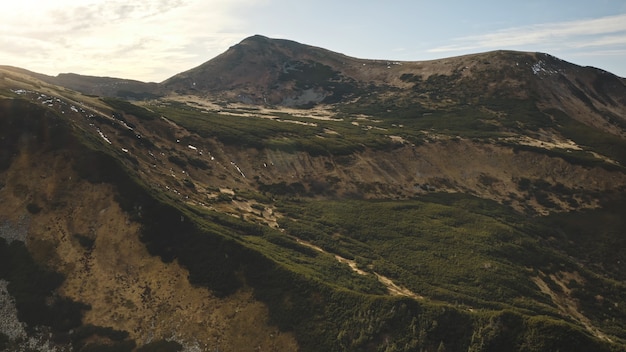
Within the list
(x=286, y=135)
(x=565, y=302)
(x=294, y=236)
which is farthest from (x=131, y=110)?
(x=565, y=302)

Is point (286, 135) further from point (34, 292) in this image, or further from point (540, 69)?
point (540, 69)

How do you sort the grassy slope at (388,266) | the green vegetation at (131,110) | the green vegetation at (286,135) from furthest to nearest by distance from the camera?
the green vegetation at (286,135) → the green vegetation at (131,110) → the grassy slope at (388,266)

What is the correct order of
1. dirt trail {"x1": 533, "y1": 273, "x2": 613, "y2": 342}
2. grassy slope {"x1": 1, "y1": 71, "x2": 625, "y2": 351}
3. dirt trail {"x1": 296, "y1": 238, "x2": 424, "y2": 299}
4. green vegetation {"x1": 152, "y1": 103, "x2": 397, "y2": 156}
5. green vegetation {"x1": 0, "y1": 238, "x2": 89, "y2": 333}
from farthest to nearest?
1. green vegetation {"x1": 152, "y1": 103, "x2": 397, "y2": 156}
2. dirt trail {"x1": 533, "y1": 273, "x2": 613, "y2": 342}
3. dirt trail {"x1": 296, "y1": 238, "x2": 424, "y2": 299}
4. green vegetation {"x1": 0, "y1": 238, "x2": 89, "y2": 333}
5. grassy slope {"x1": 1, "y1": 71, "x2": 625, "y2": 351}

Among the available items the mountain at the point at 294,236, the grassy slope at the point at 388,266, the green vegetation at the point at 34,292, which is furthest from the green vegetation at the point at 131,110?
the green vegetation at the point at 34,292

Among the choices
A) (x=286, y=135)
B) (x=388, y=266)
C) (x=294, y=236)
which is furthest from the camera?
(x=286, y=135)

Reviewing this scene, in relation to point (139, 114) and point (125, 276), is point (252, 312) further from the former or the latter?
point (139, 114)

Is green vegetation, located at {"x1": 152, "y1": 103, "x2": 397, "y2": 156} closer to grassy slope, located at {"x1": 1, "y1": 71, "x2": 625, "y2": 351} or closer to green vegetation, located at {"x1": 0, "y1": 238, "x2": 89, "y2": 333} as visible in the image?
grassy slope, located at {"x1": 1, "y1": 71, "x2": 625, "y2": 351}

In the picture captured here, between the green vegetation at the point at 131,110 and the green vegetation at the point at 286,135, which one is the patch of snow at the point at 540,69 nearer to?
the green vegetation at the point at 286,135

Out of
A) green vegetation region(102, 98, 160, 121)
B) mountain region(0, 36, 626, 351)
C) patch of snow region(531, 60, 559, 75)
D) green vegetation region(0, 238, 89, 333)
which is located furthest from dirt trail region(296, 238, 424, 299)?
patch of snow region(531, 60, 559, 75)
